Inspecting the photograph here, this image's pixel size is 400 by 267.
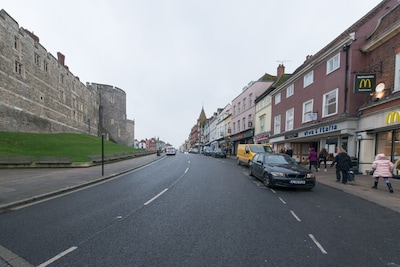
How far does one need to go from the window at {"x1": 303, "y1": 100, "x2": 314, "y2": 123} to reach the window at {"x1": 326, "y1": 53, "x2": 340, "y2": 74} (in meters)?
2.95

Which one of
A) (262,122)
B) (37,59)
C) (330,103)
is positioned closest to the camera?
(330,103)

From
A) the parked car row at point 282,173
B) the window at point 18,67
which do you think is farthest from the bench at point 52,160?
the window at point 18,67

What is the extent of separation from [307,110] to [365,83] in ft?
21.3

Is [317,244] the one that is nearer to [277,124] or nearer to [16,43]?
[277,124]

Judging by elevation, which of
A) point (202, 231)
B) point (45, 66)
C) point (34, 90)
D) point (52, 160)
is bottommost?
point (52, 160)

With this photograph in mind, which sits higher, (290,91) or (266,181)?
(290,91)

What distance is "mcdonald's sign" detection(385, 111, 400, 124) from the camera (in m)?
10.4

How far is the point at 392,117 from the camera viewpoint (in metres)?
10.7

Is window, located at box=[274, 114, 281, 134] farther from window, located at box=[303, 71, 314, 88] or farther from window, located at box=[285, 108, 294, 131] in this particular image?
window, located at box=[303, 71, 314, 88]

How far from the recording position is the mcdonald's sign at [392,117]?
408 inches

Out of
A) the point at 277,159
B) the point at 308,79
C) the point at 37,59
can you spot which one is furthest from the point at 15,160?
the point at 308,79

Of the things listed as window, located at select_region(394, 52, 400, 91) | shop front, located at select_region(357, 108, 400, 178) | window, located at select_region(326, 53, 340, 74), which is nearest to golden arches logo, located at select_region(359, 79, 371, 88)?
window, located at select_region(394, 52, 400, 91)

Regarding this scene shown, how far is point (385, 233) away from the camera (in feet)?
14.1

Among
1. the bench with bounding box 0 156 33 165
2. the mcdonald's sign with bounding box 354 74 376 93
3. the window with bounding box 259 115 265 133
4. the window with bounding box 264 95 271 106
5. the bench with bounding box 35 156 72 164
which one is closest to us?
the mcdonald's sign with bounding box 354 74 376 93
